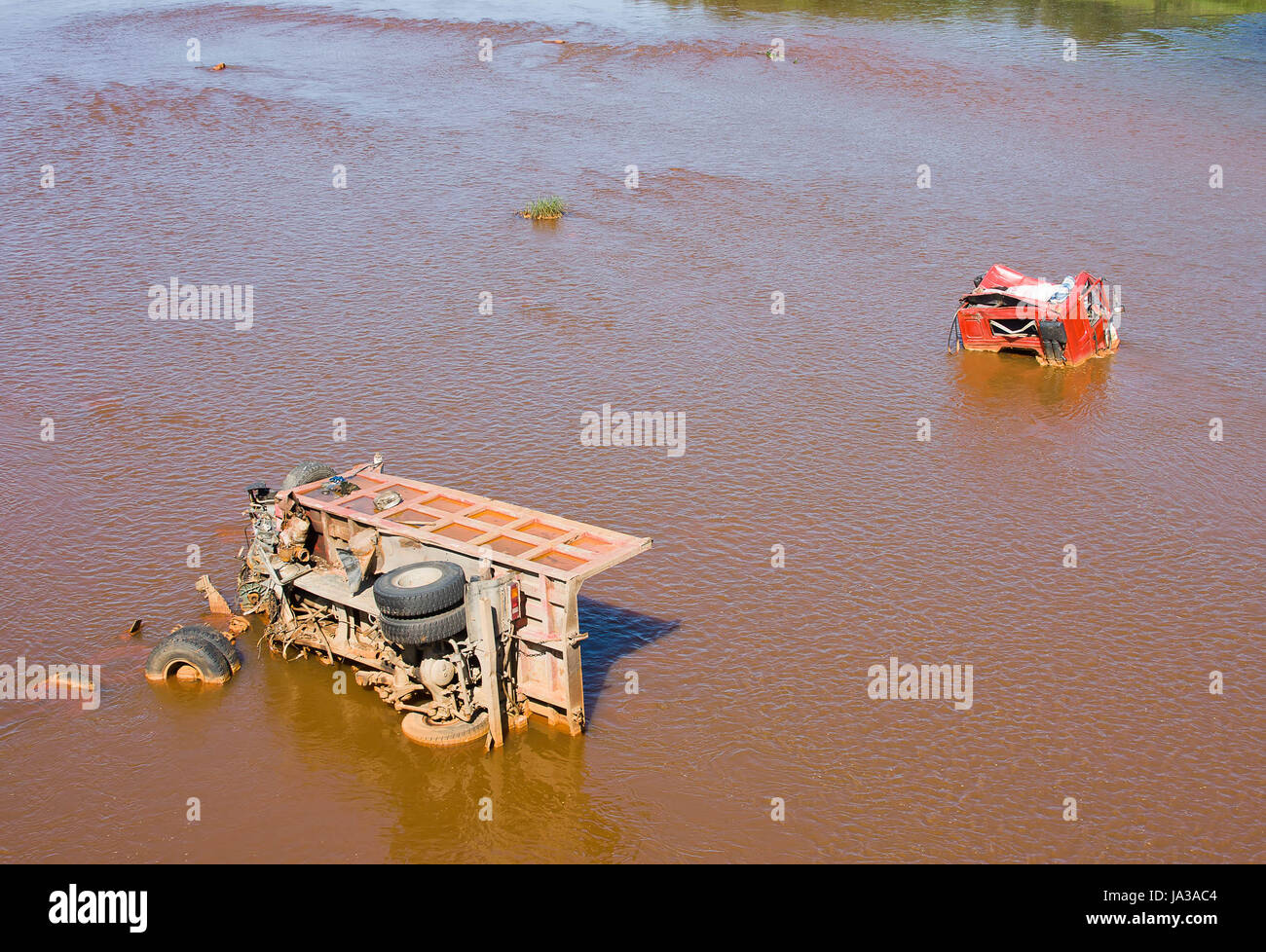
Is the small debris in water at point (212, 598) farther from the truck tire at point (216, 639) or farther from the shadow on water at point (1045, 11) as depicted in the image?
the shadow on water at point (1045, 11)

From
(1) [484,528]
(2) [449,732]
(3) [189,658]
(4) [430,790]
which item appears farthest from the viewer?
(3) [189,658]

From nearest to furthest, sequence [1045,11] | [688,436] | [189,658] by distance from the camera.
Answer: [189,658], [688,436], [1045,11]

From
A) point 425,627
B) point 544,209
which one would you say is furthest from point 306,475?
point 544,209

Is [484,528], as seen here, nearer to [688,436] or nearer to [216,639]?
[216,639]

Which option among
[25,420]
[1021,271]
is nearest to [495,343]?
[25,420]

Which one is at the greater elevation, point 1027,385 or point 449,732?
point 1027,385

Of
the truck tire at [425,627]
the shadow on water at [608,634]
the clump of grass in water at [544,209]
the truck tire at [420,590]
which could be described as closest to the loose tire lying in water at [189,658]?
the truck tire at [420,590]

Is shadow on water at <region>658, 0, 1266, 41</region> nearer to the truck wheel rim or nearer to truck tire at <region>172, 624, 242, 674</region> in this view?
truck tire at <region>172, 624, 242, 674</region>

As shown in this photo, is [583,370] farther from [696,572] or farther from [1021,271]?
[1021,271]
